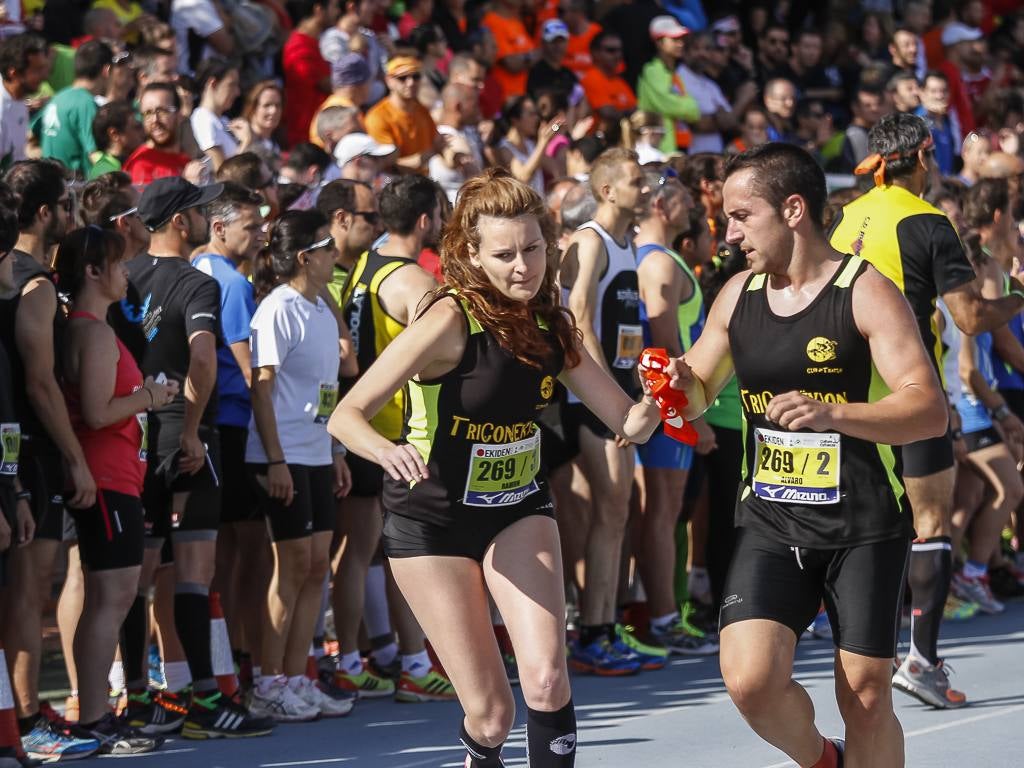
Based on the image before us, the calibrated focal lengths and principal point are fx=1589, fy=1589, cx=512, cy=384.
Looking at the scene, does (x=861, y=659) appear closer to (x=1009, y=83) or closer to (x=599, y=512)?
(x=599, y=512)

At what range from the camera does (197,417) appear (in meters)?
6.48

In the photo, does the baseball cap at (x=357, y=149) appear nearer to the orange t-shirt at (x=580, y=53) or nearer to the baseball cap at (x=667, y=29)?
the orange t-shirt at (x=580, y=53)

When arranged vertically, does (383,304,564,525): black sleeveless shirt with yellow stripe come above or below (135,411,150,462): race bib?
above

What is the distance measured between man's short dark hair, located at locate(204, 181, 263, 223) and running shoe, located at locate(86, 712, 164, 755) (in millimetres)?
2180

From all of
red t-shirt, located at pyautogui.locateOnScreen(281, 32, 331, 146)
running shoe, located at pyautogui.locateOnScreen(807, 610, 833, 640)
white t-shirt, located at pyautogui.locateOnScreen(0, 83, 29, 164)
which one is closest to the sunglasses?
white t-shirt, located at pyautogui.locateOnScreen(0, 83, 29, 164)

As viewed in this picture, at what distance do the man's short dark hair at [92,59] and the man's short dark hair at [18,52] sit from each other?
2.44ft

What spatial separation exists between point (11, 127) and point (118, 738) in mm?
4144

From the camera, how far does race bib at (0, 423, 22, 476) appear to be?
18.3ft

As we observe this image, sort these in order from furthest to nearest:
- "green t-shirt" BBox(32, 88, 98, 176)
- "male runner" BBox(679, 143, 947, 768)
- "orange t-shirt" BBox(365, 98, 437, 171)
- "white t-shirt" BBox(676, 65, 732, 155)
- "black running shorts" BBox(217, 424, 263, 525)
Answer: "white t-shirt" BBox(676, 65, 732, 155) < "orange t-shirt" BBox(365, 98, 437, 171) < "green t-shirt" BBox(32, 88, 98, 176) < "black running shorts" BBox(217, 424, 263, 525) < "male runner" BBox(679, 143, 947, 768)

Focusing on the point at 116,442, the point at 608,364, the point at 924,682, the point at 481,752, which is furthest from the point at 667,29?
the point at 481,752

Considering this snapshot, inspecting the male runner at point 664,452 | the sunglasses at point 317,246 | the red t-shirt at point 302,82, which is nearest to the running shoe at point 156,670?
the sunglasses at point 317,246

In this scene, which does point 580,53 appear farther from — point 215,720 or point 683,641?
point 215,720

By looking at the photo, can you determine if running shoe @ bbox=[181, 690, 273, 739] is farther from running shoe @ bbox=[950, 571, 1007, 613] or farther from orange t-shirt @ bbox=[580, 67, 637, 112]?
orange t-shirt @ bbox=[580, 67, 637, 112]

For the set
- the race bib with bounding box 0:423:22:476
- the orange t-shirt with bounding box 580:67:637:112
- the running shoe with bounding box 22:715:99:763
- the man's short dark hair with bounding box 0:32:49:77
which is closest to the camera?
the race bib with bounding box 0:423:22:476
